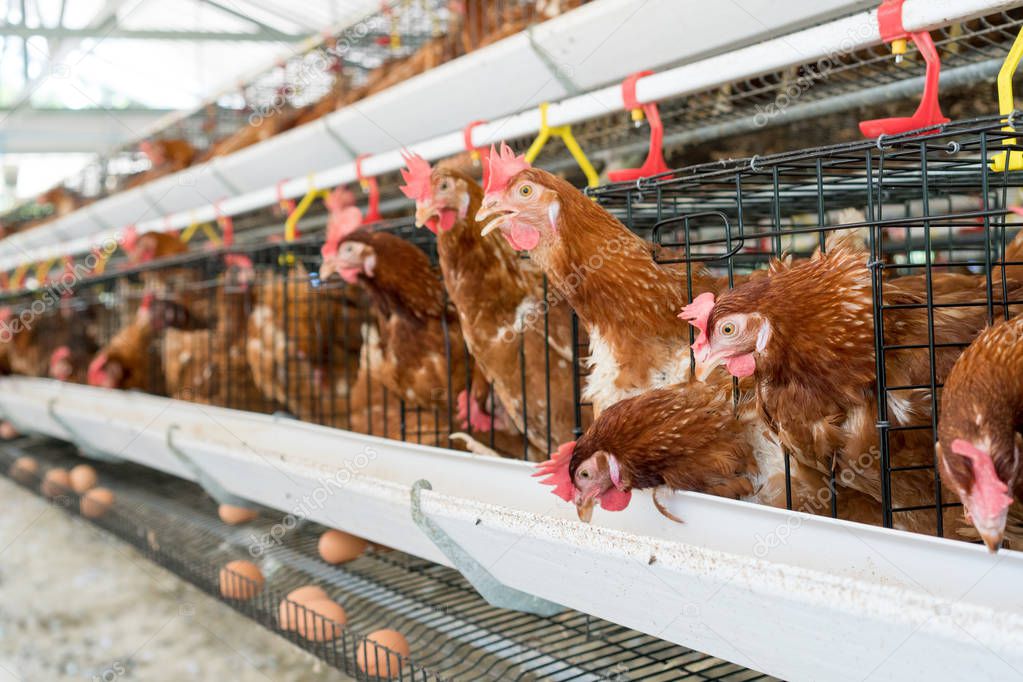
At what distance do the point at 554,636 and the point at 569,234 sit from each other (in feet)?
2.63

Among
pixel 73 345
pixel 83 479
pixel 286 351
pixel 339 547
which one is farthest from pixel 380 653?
pixel 73 345

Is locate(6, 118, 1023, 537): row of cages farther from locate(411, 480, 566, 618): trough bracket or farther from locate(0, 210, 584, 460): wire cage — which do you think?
locate(411, 480, 566, 618): trough bracket

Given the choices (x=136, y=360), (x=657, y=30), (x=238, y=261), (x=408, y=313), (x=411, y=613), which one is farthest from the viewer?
(x=136, y=360)

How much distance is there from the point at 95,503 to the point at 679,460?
242 centimetres

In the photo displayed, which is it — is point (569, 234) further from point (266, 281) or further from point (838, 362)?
point (266, 281)

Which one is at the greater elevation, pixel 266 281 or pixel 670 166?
pixel 670 166

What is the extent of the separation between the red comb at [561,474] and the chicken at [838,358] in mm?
234

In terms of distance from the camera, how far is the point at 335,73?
3.01 metres

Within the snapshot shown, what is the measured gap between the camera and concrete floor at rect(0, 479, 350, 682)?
1.99 metres

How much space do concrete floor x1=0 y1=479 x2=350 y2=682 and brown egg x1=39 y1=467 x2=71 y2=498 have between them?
0.18 metres

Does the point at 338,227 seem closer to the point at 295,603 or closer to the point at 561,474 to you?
the point at 295,603

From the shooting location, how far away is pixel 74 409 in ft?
9.61

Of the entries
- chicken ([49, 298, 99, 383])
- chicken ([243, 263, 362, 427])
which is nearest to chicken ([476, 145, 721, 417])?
chicken ([243, 263, 362, 427])

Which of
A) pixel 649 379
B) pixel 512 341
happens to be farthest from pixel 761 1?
pixel 512 341
